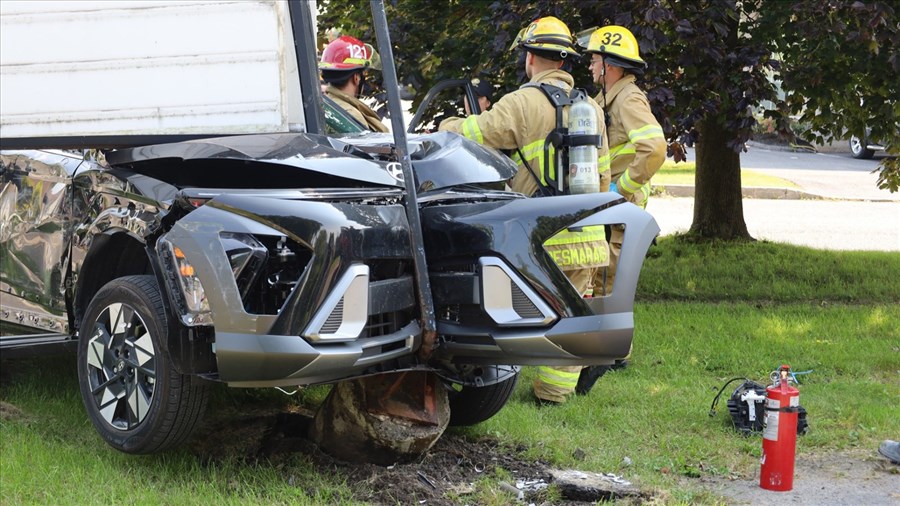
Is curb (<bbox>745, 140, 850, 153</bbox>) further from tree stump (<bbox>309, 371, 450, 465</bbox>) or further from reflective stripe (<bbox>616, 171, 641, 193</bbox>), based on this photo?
tree stump (<bbox>309, 371, 450, 465</bbox>)

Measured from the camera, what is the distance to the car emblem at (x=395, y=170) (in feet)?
13.9

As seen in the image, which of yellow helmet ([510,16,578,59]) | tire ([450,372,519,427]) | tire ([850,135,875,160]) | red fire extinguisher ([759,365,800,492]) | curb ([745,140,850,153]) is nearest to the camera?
red fire extinguisher ([759,365,800,492])

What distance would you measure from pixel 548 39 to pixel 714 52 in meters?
2.16

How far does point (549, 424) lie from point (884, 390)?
210cm

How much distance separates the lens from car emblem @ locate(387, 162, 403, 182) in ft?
13.9

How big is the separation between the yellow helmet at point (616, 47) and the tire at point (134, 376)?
3.35 meters

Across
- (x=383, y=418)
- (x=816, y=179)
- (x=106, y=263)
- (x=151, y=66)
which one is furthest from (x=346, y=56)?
(x=816, y=179)

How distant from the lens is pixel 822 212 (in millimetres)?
15570

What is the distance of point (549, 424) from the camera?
5.43 m

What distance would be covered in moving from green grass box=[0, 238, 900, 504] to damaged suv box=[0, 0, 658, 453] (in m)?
0.27

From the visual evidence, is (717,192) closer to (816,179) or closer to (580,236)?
(580,236)

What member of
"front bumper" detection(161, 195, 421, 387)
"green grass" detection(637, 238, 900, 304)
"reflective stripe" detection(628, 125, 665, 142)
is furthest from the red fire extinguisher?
"green grass" detection(637, 238, 900, 304)

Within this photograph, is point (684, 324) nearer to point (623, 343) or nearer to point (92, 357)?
point (623, 343)

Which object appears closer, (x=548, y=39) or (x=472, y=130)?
(x=472, y=130)
